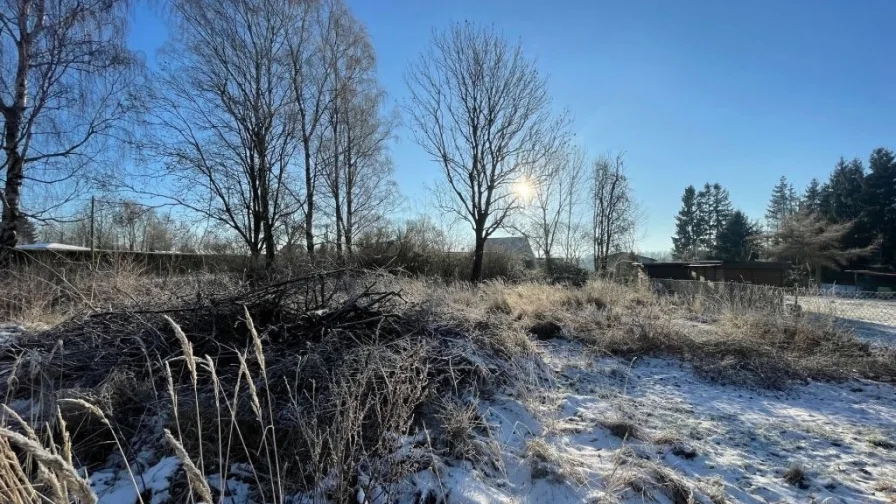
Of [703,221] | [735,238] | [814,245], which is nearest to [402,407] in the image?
[814,245]

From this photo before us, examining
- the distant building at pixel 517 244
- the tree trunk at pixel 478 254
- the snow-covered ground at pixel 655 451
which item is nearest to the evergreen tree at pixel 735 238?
the distant building at pixel 517 244

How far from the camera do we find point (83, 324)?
3787 mm

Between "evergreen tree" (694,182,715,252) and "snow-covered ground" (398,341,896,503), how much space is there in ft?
168

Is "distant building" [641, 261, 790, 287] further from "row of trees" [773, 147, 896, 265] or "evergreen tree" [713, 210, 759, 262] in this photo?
"evergreen tree" [713, 210, 759, 262]

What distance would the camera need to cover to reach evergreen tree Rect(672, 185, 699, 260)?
161 feet

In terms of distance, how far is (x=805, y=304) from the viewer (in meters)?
7.16

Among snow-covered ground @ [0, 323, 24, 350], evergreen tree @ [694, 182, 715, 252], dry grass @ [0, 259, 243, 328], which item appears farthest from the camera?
evergreen tree @ [694, 182, 715, 252]

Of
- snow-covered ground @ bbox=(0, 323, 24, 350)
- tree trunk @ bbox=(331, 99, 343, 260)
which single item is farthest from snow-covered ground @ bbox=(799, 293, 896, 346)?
tree trunk @ bbox=(331, 99, 343, 260)

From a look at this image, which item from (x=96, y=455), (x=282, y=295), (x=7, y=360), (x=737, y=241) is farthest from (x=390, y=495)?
(x=737, y=241)

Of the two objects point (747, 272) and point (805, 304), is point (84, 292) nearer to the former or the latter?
point (805, 304)

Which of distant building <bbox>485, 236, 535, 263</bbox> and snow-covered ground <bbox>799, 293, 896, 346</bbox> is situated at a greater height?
distant building <bbox>485, 236, 535, 263</bbox>

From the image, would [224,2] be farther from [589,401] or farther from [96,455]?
[589,401]

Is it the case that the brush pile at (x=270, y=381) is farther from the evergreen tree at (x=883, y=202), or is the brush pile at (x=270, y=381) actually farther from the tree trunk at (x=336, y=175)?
the evergreen tree at (x=883, y=202)

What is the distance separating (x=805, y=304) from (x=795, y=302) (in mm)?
456
